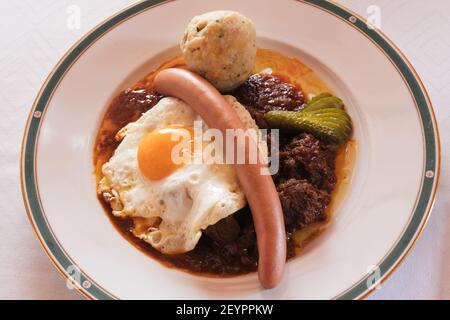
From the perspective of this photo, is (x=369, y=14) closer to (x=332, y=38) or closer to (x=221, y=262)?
(x=332, y=38)

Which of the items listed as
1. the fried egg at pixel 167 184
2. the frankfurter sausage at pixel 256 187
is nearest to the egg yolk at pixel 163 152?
the fried egg at pixel 167 184

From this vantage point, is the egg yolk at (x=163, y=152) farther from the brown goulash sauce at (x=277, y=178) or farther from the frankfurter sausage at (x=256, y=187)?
the brown goulash sauce at (x=277, y=178)

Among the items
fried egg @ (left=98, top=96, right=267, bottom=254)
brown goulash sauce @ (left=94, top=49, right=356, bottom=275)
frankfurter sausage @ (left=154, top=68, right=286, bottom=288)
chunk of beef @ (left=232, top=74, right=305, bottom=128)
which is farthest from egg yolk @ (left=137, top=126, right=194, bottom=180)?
chunk of beef @ (left=232, top=74, right=305, bottom=128)

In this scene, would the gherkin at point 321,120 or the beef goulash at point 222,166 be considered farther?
the gherkin at point 321,120

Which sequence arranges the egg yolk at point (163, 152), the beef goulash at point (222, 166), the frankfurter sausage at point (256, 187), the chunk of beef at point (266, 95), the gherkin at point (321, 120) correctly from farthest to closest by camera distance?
the chunk of beef at point (266, 95) → the gherkin at point (321, 120) → the egg yolk at point (163, 152) → the beef goulash at point (222, 166) → the frankfurter sausage at point (256, 187)

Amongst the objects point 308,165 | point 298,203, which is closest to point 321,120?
point 308,165

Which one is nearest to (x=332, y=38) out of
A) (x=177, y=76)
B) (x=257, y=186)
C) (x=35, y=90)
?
(x=177, y=76)

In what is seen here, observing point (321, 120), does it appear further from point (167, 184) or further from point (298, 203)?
point (167, 184)
